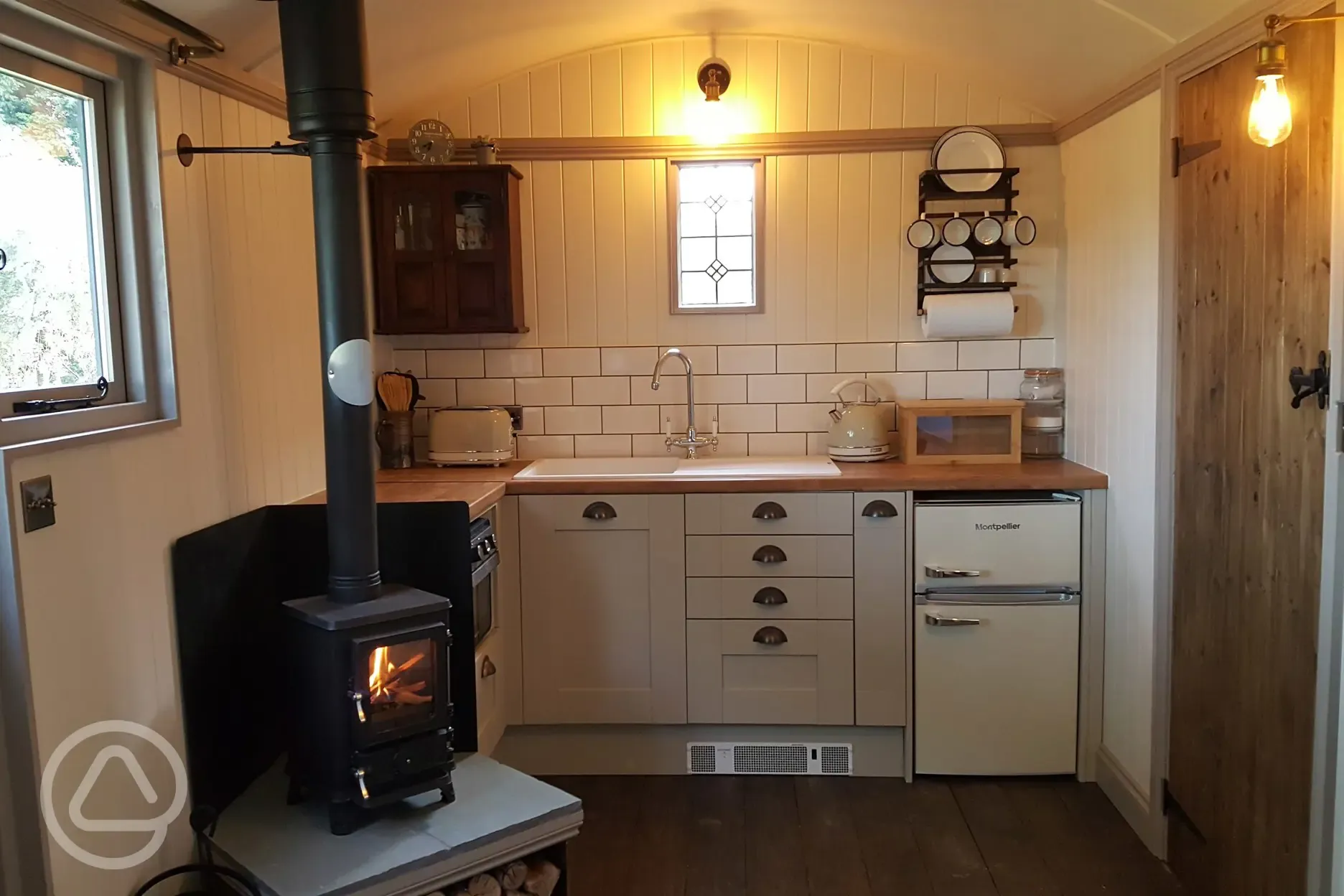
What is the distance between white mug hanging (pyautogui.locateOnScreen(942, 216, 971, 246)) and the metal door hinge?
968 millimetres

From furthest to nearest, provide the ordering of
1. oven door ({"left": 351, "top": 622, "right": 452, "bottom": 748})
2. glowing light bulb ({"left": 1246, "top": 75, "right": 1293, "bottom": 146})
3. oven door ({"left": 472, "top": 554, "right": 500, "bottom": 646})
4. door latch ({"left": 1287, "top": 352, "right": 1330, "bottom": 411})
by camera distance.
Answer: oven door ({"left": 472, "top": 554, "right": 500, "bottom": 646}) < oven door ({"left": 351, "top": 622, "right": 452, "bottom": 748}) < door latch ({"left": 1287, "top": 352, "right": 1330, "bottom": 411}) < glowing light bulb ({"left": 1246, "top": 75, "right": 1293, "bottom": 146})

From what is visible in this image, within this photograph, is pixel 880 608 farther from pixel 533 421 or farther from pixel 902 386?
pixel 533 421

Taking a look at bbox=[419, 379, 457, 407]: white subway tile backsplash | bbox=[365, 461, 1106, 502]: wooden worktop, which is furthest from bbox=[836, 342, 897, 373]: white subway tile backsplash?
bbox=[419, 379, 457, 407]: white subway tile backsplash

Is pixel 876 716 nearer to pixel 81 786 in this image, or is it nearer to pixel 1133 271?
pixel 1133 271

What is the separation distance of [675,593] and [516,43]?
1.86m

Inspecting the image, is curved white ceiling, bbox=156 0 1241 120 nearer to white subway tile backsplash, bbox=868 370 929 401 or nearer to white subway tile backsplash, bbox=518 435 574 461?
white subway tile backsplash, bbox=868 370 929 401

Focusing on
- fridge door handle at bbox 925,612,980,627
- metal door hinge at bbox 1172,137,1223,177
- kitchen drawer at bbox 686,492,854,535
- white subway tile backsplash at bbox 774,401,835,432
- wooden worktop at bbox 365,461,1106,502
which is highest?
metal door hinge at bbox 1172,137,1223,177

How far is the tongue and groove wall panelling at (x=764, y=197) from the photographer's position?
141 inches

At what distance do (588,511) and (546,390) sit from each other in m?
0.74

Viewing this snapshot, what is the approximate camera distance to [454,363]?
12.4 ft

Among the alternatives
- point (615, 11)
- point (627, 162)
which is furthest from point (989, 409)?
point (615, 11)

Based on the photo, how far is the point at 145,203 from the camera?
212 cm

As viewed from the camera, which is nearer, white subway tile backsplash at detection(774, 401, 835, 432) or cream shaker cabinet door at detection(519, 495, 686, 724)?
cream shaker cabinet door at detection(519, 495, 686, 724)

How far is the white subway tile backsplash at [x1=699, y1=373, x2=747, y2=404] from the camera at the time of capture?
12.3ft
